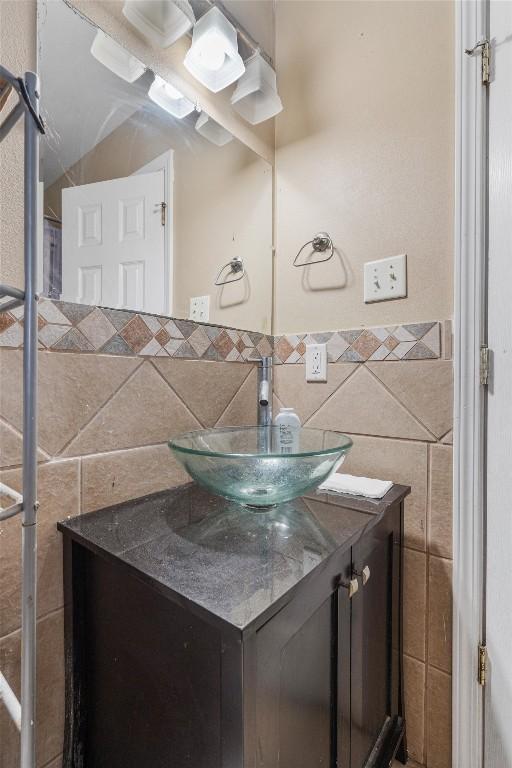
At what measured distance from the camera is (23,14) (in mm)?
702

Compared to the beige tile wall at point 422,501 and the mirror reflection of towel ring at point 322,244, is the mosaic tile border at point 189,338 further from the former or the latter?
the mirror reflection of towel ring at point 322,244

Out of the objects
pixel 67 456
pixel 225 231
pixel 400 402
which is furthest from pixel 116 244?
pixel 400 402

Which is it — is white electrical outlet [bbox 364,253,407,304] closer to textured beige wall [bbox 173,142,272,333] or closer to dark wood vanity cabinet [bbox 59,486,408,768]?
textured beige wall [bbox 173,142,272,333]

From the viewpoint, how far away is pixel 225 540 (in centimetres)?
65

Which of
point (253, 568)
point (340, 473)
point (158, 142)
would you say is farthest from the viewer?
point (340, 473)

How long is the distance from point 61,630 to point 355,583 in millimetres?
591

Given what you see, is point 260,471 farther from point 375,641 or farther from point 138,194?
point 138,194

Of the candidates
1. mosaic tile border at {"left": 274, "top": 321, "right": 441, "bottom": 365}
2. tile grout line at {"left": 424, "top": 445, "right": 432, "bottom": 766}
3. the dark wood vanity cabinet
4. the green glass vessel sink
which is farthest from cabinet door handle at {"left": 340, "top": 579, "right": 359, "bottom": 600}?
mosaic tile border at {"left": 274, "top": 321, "right": 441, "bottom": 365}

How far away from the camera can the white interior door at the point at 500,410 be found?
0.83 m

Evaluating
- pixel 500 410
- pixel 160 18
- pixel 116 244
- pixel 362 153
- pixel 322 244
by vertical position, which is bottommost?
pixel 500 410

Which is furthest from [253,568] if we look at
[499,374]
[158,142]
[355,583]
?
[158,142]

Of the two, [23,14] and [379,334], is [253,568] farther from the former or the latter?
[23,14]

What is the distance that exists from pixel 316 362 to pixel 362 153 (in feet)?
2.05

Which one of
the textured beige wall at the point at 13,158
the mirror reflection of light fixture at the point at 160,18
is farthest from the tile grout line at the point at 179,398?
the mirror reflection of light fixture at the point at 160,18
